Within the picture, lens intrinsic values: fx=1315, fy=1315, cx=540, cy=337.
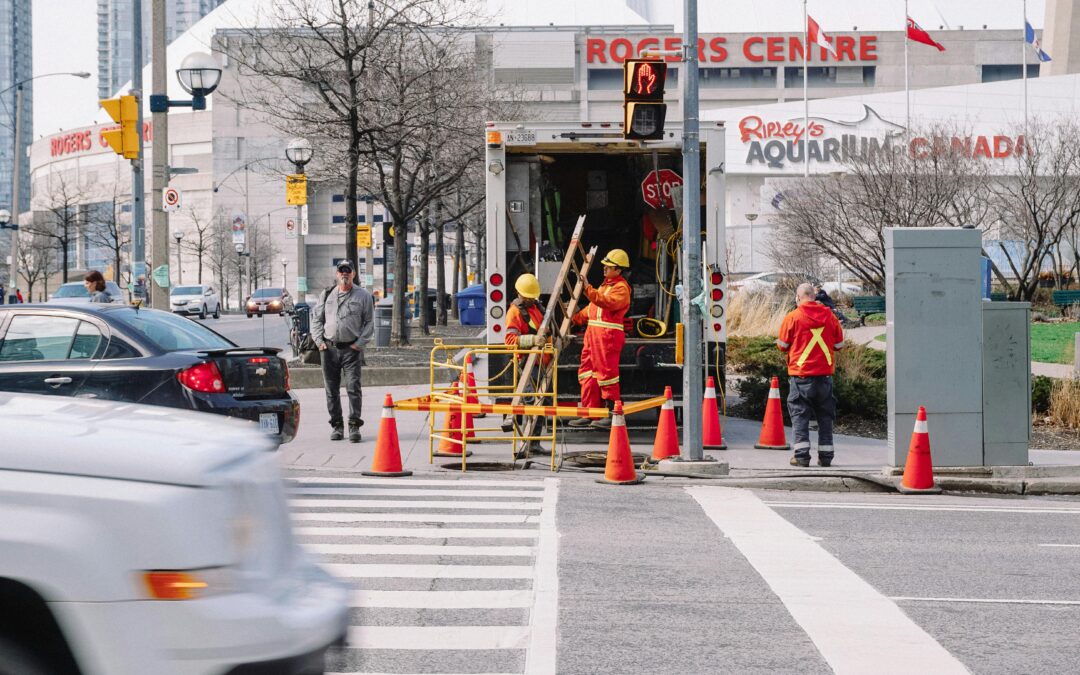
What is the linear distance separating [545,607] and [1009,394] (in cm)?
774

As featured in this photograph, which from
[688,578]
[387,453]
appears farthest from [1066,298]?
[688,578]

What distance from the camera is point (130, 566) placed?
10.8 feet

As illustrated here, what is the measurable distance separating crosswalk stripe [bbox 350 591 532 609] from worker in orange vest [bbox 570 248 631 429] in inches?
271

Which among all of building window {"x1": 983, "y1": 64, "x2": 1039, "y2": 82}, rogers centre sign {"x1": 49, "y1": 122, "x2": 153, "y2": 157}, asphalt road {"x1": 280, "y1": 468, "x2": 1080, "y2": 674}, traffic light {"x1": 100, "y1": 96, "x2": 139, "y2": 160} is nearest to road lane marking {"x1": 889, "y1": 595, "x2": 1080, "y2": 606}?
asphalt road {"x1": 280, "y1": 468, "x2": 1080, "y2": 674}

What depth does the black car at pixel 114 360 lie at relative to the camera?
1022cm

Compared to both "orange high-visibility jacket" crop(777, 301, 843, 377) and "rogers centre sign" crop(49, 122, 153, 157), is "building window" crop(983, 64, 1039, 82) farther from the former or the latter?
"orange high-visibility jacket" crop(777, 301, 843, 377)

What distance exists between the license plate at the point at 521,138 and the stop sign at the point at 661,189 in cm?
177

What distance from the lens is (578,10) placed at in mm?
107375

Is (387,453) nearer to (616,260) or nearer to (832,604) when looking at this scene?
(616,260)

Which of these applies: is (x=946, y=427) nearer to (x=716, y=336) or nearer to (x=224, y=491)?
(x=716, y=336)

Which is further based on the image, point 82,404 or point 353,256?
point 353,256

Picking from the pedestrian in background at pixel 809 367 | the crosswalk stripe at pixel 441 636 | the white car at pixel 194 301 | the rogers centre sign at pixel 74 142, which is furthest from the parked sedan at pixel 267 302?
the rogers centre sign at pixel 74 142

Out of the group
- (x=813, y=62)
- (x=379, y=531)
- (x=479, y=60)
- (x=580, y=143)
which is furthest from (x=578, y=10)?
(x=379, y=531)

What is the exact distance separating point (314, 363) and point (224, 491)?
68.5 ft
